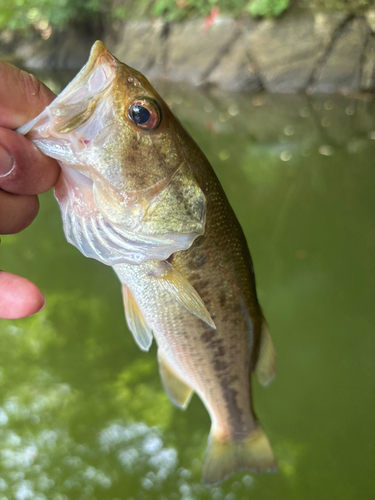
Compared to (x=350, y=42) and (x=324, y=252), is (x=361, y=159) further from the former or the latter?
(x=350, y=42)

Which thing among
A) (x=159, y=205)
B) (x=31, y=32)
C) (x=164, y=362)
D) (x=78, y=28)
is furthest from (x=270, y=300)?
(x=31, y=32)

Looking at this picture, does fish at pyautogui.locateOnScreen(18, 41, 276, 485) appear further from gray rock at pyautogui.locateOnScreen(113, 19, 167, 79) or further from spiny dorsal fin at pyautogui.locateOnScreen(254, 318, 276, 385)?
gray rock at pyautogui.locateOnScreen(113, 19, 167, 79)

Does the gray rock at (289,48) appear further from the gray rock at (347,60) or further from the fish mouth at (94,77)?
the fish mouth at (94,77)

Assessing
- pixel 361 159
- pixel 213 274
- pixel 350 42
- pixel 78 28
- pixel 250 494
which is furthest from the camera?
pixel 78 28

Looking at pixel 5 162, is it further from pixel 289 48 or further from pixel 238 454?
pixel 289 48

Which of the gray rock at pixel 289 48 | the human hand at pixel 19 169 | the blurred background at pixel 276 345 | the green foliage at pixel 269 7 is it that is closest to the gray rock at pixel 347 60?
the gray rock at pixel 289 48

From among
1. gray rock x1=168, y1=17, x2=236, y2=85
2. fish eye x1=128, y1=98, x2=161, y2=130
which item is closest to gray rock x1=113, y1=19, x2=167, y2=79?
gray rock x1=168, y1=17, x2=236, y2=85

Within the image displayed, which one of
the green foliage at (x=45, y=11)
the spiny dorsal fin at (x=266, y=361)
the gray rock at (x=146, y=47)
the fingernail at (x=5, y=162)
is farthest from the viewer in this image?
the green foliage at (x=45, y=11)
